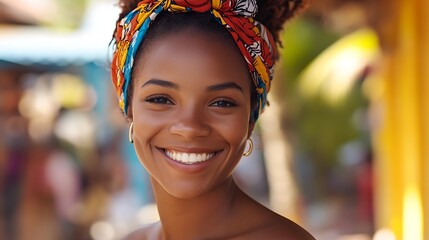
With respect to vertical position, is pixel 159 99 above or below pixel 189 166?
above

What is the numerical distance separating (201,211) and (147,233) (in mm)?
449

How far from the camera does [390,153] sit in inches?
268

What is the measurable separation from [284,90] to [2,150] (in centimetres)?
295

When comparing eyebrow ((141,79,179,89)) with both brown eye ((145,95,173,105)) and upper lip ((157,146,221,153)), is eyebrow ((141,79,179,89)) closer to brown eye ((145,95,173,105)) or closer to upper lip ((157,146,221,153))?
brown eye ((145,95,173,105))

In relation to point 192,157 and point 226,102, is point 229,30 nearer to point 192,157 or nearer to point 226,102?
point 226,102

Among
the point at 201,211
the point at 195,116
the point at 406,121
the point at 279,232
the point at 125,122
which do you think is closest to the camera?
the point at 195,116

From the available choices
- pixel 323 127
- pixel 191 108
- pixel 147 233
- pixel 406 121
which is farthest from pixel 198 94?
pixel 323 127

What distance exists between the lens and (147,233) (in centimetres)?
305

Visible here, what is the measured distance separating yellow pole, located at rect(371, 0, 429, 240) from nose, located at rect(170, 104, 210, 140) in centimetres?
291

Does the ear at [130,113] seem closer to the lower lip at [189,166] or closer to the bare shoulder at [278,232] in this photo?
the lower lip at [189,166]

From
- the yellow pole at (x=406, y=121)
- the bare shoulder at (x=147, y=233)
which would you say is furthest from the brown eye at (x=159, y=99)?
the yellow pole at (x=406, y=121)

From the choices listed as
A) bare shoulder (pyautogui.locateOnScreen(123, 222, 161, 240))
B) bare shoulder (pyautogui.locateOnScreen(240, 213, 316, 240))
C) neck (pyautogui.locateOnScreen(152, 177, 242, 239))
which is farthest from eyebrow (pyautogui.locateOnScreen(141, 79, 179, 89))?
bare shoulder (pyautogui.locateOnScreen(123, 222, 161, 240))

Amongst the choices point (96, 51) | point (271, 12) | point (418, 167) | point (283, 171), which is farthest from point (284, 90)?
point (271, 12)

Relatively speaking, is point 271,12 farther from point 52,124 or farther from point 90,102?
point 90,102
